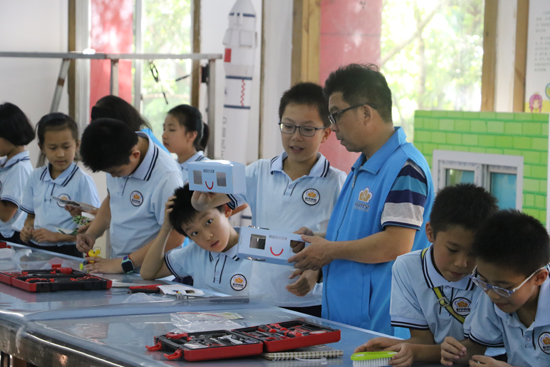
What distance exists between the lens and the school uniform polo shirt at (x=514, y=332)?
4.62ft

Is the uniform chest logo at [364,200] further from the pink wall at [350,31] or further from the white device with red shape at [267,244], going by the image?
the pink wall at [350,31]

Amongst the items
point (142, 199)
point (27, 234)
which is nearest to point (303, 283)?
point (142, 199)

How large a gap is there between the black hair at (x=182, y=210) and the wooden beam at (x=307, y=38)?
2.66 meters

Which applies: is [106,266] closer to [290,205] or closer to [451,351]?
[290,205]

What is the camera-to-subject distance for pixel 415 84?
4574 mm

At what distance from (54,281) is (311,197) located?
929 millimetres

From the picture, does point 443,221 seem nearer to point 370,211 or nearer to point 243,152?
point 370,211

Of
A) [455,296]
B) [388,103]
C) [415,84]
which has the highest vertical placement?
[415,84]

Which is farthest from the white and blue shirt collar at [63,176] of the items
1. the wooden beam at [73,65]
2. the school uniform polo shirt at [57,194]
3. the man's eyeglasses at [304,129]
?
the wooden beam at [73,65]

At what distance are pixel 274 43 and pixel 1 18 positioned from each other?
2644 mm

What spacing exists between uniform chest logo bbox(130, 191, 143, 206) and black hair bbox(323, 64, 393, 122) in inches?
39.6

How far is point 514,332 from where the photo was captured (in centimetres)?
146

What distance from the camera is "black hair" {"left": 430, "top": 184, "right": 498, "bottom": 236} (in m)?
1.56

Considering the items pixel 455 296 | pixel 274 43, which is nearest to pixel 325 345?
pixel 455 296
